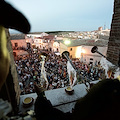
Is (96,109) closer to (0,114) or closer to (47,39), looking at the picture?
(0,114)

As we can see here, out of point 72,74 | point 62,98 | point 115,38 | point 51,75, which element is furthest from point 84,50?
point 62,98

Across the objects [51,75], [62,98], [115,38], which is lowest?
[51,75]

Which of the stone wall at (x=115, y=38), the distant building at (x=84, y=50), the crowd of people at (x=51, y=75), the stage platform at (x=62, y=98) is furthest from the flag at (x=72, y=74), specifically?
the distant building at (x=84, y=50)

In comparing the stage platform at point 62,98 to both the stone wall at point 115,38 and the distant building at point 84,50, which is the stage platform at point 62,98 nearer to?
the stone wall at point 115,38

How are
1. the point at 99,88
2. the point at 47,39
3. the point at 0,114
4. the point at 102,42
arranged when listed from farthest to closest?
the point at 47,39 → the point at 102,42 → the point at 0,114 → the point at 99,88

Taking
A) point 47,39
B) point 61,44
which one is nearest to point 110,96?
point 61,44

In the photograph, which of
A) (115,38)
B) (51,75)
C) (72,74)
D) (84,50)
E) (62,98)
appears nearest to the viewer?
(62,98)

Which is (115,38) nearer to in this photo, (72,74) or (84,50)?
(72,74)

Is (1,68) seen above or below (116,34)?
below

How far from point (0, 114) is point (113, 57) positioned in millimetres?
4139

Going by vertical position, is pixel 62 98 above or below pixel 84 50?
above

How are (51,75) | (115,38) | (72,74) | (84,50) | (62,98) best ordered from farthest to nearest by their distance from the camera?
(84,50) < (51,75) < (72,74) < (115,38) < (62,98)

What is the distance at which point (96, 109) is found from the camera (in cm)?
81

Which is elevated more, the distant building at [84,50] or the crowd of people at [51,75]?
the distant building at [84,50]
